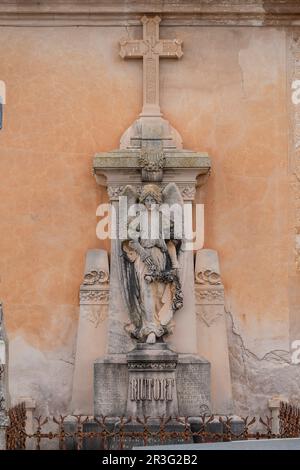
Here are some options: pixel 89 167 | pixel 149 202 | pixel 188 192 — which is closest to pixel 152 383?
pixel 149 202

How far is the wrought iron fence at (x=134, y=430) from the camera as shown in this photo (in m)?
11.0

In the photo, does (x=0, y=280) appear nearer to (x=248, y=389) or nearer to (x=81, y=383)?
(x=81, y=383)

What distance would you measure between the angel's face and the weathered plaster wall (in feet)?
2.04

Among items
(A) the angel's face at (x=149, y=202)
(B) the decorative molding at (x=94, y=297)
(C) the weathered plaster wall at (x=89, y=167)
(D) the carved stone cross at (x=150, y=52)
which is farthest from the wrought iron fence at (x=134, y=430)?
(D) the carved stone cross at (x=150, y=52)

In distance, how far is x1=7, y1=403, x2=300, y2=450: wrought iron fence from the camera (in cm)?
1098

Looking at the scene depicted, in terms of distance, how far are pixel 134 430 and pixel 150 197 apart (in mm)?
2200

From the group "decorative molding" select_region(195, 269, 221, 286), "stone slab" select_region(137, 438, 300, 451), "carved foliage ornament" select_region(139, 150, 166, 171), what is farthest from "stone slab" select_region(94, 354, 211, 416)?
"stone slab" select_region(137, 438, 300, 451)

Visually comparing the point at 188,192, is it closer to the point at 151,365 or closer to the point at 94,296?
the point at 94,296

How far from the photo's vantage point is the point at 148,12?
12.5 meters

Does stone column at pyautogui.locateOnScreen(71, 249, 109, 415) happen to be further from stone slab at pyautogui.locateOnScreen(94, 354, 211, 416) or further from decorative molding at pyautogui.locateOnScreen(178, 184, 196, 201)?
decorative molding at pyautogui.locateOnScreen(178, 184, 196, 201)

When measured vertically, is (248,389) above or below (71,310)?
below

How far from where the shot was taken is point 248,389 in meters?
12.1
